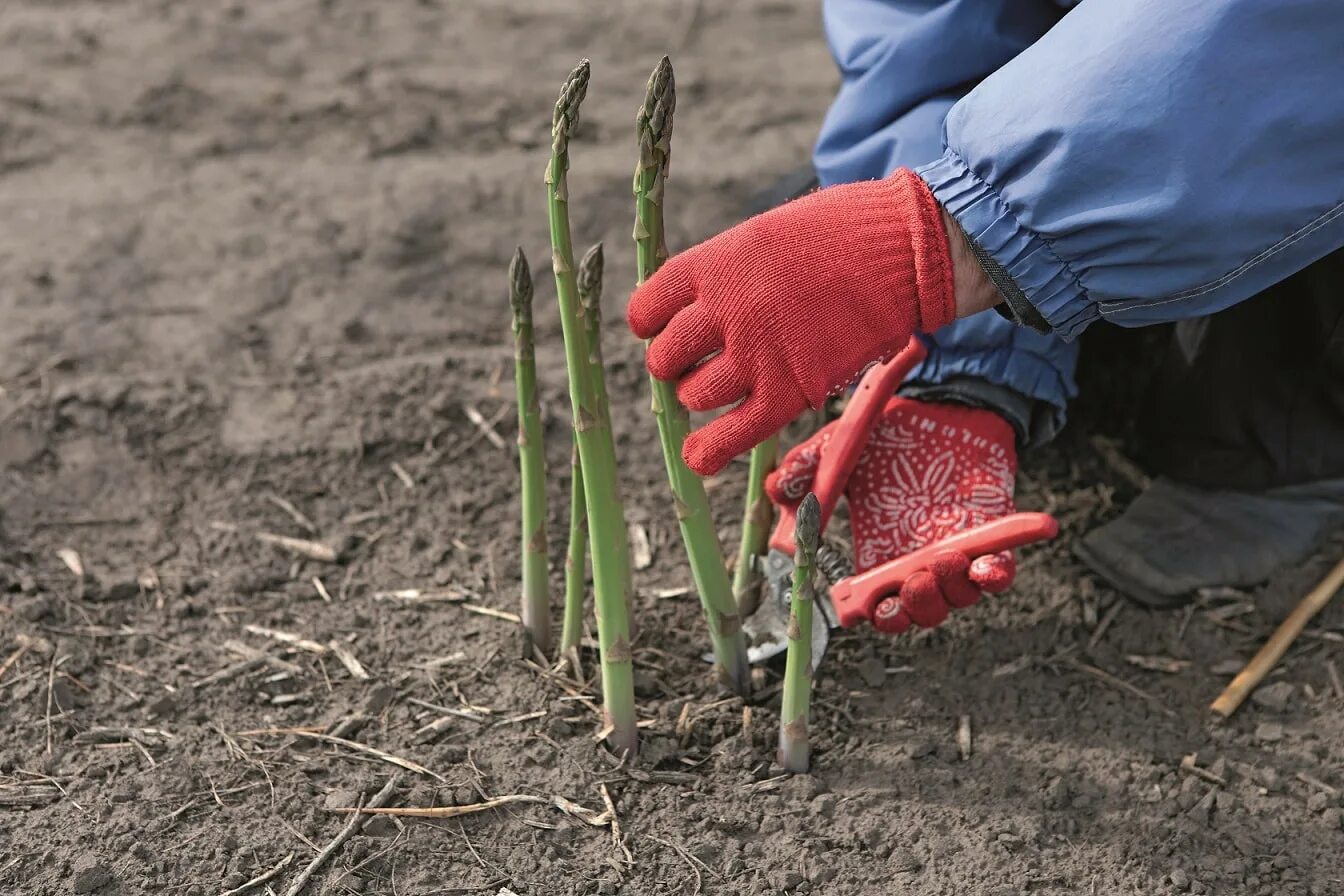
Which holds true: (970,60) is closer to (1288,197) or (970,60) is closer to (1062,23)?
(1062,23)

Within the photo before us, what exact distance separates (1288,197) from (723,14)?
6.56ft

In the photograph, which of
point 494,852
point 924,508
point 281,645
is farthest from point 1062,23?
point 281,645

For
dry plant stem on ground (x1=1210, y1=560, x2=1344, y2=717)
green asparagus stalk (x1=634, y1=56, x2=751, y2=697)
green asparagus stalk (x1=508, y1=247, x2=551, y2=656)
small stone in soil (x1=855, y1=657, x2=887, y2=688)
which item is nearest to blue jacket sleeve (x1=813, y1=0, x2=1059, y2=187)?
green asparagus stalk (x1=634, y1=56, x2=751, y2=697)

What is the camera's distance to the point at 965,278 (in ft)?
4.41

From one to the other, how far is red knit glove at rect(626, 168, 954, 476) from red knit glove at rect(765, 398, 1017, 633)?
0.74 feet

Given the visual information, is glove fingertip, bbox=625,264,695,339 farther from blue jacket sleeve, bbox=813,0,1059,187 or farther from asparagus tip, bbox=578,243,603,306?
blue jacket sleeve, bbox=813,0,1059,187

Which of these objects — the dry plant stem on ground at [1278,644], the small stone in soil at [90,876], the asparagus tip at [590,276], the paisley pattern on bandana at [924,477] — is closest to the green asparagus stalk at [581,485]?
the asparagus tip at [590,276]

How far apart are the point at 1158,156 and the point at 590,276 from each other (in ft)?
1.76

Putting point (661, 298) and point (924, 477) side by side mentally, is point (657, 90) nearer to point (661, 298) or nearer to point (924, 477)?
point (661, 298)

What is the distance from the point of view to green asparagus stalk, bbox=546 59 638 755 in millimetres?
1235

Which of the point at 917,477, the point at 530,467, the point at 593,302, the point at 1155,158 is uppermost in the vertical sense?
the point at 1155,158

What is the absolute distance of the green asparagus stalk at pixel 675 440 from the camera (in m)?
1.23

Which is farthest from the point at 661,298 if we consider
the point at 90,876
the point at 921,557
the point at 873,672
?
the point at 90,876

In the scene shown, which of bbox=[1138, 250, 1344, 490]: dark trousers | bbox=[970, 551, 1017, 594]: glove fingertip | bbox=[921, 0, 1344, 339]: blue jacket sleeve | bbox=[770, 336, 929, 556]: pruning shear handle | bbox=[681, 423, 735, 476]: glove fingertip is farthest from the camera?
bbox=[1138, 250, 1344, 490]: dark trousers
